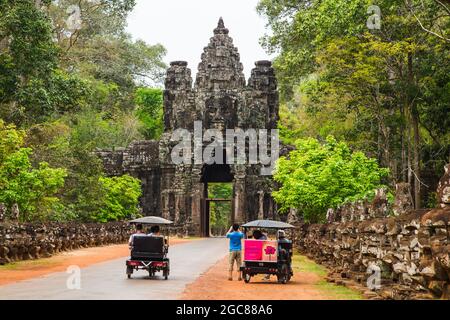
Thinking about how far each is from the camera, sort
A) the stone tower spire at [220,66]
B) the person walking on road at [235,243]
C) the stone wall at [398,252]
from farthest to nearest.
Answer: the stone tower spire at [220,66] < the person walking on road at [235,243] < the stone wall at [398,252]

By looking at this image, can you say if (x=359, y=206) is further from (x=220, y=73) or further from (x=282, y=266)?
(x=220, y=73)

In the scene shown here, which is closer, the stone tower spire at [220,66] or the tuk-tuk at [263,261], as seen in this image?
the tuk-tuk at [263,261]

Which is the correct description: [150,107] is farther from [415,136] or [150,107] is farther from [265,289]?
[265,289]

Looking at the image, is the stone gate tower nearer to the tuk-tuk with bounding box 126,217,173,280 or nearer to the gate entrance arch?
the gate entrance arch

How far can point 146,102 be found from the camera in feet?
259

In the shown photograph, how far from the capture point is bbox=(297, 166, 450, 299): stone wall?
11.5 metres

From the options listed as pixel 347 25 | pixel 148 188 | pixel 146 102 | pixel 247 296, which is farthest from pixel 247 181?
pixel 247 296

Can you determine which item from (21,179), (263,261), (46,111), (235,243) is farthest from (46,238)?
(263,261)

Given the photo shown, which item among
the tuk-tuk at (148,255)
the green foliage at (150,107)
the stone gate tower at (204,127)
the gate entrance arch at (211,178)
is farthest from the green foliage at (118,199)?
the green foliage at (150,107)

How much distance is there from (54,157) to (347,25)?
57.2 feet

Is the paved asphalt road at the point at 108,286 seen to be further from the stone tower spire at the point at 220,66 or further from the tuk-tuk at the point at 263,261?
the stone tower spire at the point at 220,66

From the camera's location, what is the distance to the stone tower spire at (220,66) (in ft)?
181

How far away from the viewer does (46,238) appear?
30.0 m

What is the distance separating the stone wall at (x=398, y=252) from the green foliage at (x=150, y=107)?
183 ft
